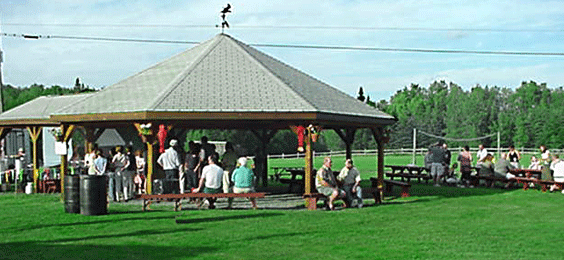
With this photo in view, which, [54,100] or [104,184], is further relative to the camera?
[54,100]

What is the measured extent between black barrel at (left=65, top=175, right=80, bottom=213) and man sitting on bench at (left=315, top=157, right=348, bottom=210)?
17.3 feet

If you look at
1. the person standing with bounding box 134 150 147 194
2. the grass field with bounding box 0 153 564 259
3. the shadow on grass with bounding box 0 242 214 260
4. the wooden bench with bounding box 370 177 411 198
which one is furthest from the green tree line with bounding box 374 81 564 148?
the shadow on grass with bounding box 0 242 214 260

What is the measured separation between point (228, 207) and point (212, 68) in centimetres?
486

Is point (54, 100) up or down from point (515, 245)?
up

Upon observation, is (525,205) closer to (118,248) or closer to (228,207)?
(228,207)

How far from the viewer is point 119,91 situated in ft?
58.3

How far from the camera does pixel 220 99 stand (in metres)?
15.9

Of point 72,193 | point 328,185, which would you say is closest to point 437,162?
point 328,185

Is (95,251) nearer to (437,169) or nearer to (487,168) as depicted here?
(437,169)

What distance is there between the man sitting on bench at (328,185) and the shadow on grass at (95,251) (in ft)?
18.3

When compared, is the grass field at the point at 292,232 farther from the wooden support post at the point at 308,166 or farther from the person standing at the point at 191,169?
the person standing at the point at 191,169

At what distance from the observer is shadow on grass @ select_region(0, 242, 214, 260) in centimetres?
896

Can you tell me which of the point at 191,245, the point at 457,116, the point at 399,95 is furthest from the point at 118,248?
the point at 399,95

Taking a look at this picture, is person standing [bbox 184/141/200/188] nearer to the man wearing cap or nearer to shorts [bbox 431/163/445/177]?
the man wearing cap
